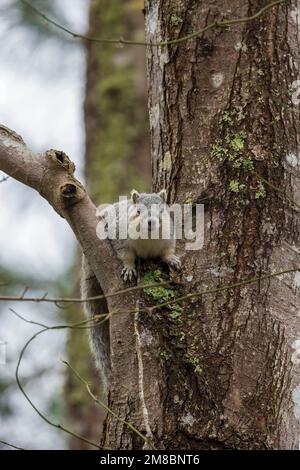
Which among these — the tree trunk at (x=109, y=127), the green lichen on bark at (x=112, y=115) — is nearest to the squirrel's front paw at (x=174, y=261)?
the tree trunk at (x=109, y=127)

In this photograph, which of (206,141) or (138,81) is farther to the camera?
(138,81)

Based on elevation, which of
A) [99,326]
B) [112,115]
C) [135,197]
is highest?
[112,115]

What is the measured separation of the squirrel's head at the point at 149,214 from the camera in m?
3.18

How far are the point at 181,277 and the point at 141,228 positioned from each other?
42cm

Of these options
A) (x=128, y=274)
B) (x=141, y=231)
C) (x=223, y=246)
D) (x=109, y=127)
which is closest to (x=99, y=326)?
(x=141, y=231)

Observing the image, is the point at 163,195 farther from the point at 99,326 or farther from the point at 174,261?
the point at 99,326

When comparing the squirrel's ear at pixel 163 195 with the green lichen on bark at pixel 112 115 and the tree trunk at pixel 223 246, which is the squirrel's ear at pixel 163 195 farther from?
the green lichen on bark at pixel 112 115

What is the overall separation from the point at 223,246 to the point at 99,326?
1018 millimetres

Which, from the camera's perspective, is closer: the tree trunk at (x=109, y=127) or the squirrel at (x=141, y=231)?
the squirrel at (x=141, y=231)

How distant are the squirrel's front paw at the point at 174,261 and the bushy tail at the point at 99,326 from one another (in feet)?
1.99

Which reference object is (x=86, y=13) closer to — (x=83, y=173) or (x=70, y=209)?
(x=83, y=173)

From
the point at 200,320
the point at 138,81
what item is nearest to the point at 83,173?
the point at 138,81

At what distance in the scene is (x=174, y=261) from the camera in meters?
3.03
